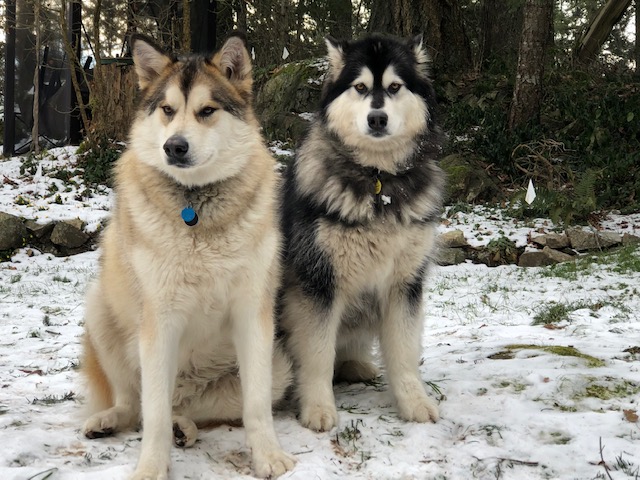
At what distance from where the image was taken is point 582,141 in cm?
981

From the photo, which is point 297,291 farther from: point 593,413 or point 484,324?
point 484,324

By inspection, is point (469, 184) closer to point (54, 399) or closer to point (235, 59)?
point (235, 59)

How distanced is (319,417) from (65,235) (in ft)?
22.1

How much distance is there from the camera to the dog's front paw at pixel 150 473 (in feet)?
7.30

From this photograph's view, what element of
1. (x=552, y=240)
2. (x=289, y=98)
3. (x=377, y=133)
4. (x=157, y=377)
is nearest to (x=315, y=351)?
(x=157, y=377)

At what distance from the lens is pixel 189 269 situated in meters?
2.36

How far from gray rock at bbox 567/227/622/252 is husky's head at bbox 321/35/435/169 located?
5444 millimetres

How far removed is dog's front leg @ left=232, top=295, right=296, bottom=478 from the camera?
2.48 m

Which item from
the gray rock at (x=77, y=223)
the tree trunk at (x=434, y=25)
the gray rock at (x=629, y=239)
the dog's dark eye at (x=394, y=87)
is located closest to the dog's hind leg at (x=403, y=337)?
the dog's dark eye at (x=394, y=87)

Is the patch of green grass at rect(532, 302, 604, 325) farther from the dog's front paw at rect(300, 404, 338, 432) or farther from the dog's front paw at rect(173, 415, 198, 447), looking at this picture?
the dog's front paw at rect(173, 415, 198, 447)

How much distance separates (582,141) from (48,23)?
10140 millimetres

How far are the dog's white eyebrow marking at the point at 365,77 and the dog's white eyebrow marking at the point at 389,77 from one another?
7 centimetres

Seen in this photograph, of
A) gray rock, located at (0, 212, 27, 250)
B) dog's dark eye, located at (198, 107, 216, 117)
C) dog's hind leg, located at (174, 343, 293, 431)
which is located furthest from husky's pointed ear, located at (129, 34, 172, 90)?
gray rock, located at (0, 212, 27, 250)

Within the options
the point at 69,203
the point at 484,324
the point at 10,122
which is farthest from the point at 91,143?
the point at 484,324
